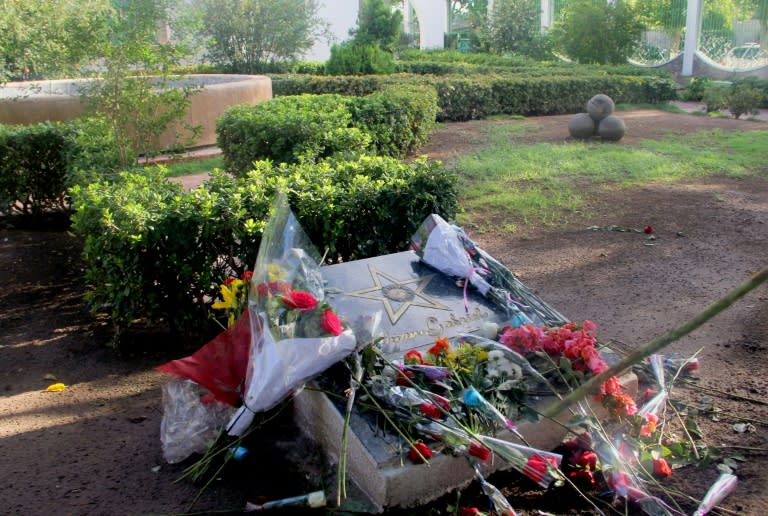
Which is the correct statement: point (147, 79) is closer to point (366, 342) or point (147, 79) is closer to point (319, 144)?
point (319, 144)

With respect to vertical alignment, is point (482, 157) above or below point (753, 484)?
above

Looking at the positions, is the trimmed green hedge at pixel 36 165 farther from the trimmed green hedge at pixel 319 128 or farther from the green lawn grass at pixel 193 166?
the green lawn grass at pixel 193 166

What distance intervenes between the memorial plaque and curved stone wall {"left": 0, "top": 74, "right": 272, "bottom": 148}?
17.5 feet

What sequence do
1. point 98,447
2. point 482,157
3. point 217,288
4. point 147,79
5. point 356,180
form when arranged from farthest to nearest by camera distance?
point 482,157
point 147,79
point 356,180
point 217,288
point 98,447

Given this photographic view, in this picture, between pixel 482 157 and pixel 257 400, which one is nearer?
pixel 257 400

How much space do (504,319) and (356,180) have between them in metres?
1.60

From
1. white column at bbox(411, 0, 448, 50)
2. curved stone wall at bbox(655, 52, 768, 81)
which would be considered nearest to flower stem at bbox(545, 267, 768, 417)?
curved stone wall at bbox(655, 52, 768, 81)

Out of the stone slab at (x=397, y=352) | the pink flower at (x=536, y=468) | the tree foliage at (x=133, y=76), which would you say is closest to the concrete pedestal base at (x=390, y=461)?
the stone slab at (x=397, y=352)

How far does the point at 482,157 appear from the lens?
9477mm

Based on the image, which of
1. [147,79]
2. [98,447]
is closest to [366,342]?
[98,447]

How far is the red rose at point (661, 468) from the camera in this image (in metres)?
2.93

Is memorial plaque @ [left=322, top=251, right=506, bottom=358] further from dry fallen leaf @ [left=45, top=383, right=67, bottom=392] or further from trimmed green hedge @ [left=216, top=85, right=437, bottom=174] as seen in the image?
trimmed green hedge @ [left=216, top=85, right=437, bottom=174]

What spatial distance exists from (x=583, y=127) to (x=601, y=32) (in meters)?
12.8

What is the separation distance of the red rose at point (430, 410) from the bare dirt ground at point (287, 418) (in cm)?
34
